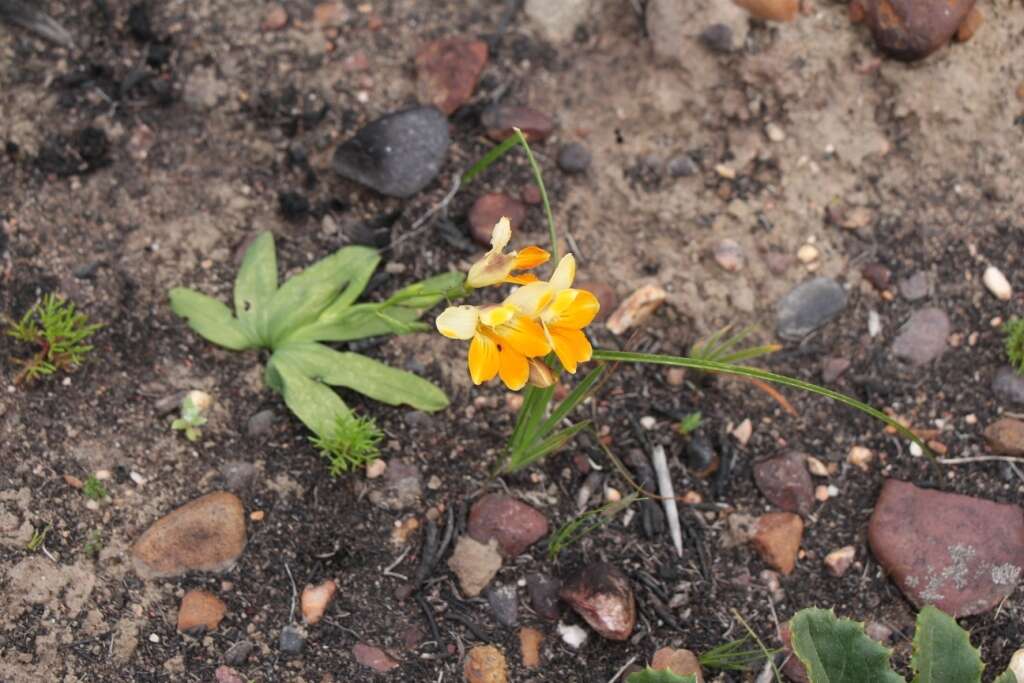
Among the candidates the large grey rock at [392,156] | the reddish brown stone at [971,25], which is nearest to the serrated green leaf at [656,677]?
the large grey rock at [392,156]

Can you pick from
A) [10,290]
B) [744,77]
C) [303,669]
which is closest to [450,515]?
[303,669]

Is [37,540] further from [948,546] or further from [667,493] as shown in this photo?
[948,546]

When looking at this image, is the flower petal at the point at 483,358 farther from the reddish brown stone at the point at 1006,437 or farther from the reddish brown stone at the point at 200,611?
the reddish brown stone at the point at 1006,437

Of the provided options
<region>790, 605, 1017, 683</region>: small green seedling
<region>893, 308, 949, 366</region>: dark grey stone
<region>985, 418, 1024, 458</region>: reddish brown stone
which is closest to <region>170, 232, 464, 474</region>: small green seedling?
<region>790, 605, 1017, 683</region>: small green seedling

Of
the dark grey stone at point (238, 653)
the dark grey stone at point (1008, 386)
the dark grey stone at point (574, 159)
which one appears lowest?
the dark grey stone at point (238, 653)

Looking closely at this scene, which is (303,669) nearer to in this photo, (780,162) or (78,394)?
(78,394)

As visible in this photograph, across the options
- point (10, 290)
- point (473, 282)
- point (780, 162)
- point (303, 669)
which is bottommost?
point (303, 669)
